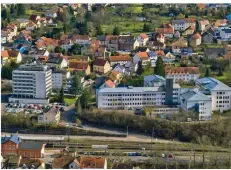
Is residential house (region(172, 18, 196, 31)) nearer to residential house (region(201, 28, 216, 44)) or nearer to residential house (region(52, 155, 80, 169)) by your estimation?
residential house (region(201, 28, 216, 44))

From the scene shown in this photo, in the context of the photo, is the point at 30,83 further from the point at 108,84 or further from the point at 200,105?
the point at 200,105

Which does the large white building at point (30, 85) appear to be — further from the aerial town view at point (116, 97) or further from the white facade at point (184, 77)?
the white facade at point (184, 77)

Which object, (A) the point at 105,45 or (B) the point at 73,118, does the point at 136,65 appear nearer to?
(A) the point at 105,45

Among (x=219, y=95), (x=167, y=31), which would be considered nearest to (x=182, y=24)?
(x=167, y=31)

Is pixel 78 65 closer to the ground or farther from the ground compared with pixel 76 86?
farther from the ground

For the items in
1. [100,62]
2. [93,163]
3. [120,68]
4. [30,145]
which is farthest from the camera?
[100,62]

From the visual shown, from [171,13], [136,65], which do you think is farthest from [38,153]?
[171,13]
